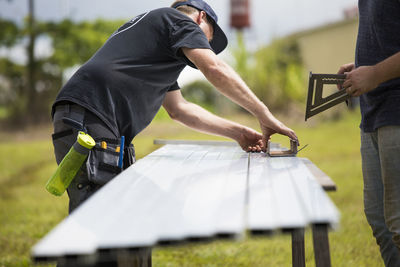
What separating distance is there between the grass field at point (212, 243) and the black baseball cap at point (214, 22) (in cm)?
95

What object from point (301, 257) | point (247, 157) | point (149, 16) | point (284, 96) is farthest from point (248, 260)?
point (284, 96)

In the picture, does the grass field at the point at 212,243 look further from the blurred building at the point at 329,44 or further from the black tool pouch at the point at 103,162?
the blurred building at the point at 329,44

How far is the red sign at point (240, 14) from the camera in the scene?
22.5m

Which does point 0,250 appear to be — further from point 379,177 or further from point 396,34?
point 396,34

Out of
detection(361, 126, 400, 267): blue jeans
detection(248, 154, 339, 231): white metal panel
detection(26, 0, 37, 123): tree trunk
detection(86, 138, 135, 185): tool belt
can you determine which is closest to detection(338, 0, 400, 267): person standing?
detection(361, 126, 400, 267): blue jeans

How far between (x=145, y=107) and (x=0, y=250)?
7.32 feet

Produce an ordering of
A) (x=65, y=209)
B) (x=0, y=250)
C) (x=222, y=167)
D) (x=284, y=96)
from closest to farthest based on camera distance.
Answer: (x=222, y=167)
(x=0, y=250)
(x=65, y=209)
(x=284, y=96)

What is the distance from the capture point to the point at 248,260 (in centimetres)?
294

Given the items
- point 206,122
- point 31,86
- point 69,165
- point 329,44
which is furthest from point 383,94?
point 329,44

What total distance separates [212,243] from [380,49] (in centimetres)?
95

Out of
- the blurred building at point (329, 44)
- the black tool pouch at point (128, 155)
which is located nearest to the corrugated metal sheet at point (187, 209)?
the black tool pouch at point (128, 155)

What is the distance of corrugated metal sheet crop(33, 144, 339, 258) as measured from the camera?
789 millimetres

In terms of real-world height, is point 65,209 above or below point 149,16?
below

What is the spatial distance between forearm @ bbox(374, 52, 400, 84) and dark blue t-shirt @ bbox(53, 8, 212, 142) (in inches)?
24.3
